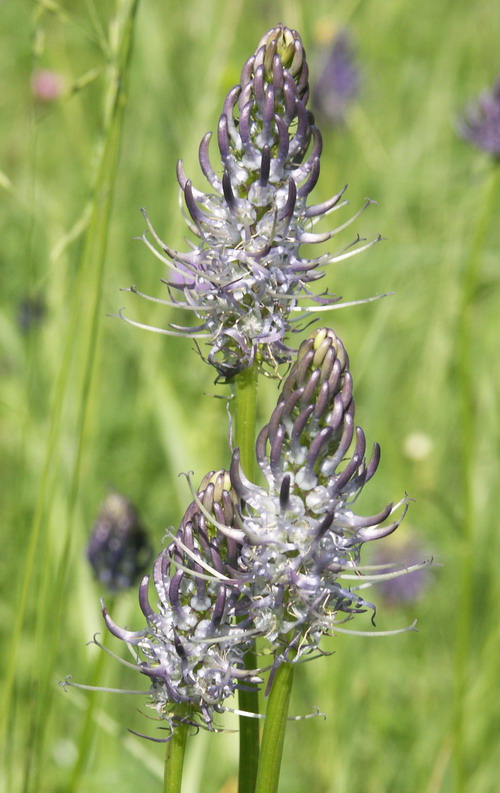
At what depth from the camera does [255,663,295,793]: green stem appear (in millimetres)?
1084

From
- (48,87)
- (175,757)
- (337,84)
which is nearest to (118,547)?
(175,757)

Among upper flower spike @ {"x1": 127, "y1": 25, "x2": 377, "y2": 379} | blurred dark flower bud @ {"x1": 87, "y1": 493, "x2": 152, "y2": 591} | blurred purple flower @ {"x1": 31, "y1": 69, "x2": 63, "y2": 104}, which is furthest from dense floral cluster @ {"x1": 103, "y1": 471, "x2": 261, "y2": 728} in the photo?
blurred purple flower @ {"x1": 31, "y1": 69, "x2": 63, "y2": 104}

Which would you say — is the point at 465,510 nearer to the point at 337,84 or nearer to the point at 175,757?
the point at 175,757

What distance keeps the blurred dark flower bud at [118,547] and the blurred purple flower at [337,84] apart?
11.8 feet

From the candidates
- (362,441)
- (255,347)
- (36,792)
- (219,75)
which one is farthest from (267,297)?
(219,75)

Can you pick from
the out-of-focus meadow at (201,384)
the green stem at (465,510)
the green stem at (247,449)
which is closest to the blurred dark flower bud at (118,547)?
the out-of-focus meadow at (201,384)

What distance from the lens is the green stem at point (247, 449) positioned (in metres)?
1.17

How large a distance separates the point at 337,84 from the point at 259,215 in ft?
16.1

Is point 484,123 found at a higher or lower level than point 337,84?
lower

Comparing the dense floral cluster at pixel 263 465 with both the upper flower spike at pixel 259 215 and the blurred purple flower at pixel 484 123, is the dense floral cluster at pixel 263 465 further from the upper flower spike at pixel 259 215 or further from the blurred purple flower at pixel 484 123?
the blurred purple flower at pixel 484 123

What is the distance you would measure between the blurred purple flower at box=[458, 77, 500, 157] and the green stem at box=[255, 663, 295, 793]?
8.16 feet

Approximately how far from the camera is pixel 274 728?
1.08 m

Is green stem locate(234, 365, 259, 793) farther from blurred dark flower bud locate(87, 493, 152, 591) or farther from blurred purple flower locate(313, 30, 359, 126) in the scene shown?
blurred purple flower locate(313, 30, 359, 126)

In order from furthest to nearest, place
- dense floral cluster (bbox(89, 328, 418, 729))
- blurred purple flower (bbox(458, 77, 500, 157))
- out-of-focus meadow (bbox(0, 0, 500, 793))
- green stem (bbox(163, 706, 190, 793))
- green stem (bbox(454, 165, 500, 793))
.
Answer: blurred purple flower (bbox(458, 77, 500, 157))
green stem (bbox(454, 165, 500, 793))
out-of-focus meadow (bbox(0, 0, 500, 793))
green stem (bbox(163, 706, 190, 793))
dense floral cluster (bbox(89, 328, 418, 729))
